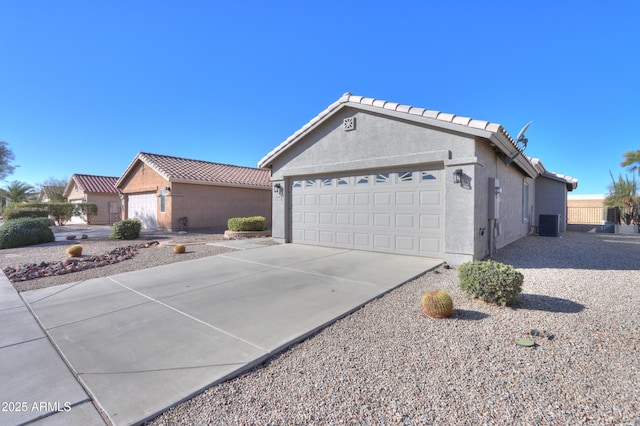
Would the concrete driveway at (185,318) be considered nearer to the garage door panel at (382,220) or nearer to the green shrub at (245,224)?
the garage door panel at (382,220)

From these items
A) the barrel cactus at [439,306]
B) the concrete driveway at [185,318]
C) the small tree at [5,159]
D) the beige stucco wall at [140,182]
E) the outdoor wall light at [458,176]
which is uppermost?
the small tree at [5,159]

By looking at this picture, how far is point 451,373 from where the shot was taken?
2.81m

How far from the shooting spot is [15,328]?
161 inches

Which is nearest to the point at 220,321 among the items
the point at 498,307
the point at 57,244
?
the point at 498,307

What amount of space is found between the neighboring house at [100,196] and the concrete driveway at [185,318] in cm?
2520

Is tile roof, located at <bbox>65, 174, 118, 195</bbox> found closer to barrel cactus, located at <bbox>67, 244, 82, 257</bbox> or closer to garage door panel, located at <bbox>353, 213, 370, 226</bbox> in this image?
barrel cactus, located at <bbox>67, 244, 82, 257</bbox>

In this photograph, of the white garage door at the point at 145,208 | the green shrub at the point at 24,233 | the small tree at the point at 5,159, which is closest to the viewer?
the green shrub at the point at 24,233

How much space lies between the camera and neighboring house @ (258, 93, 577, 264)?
7.35 metres

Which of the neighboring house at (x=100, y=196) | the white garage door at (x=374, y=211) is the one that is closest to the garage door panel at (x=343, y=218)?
the white garage door at (x=374, y=211)

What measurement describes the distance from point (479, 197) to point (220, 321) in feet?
21.7

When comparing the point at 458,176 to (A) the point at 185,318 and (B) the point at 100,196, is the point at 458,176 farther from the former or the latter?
(B) the point at 100,196

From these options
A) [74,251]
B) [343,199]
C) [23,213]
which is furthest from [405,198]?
[23,213]

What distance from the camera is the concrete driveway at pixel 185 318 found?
9.07ft

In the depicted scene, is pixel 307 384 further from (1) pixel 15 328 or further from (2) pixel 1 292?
(2) pixel 1 292
